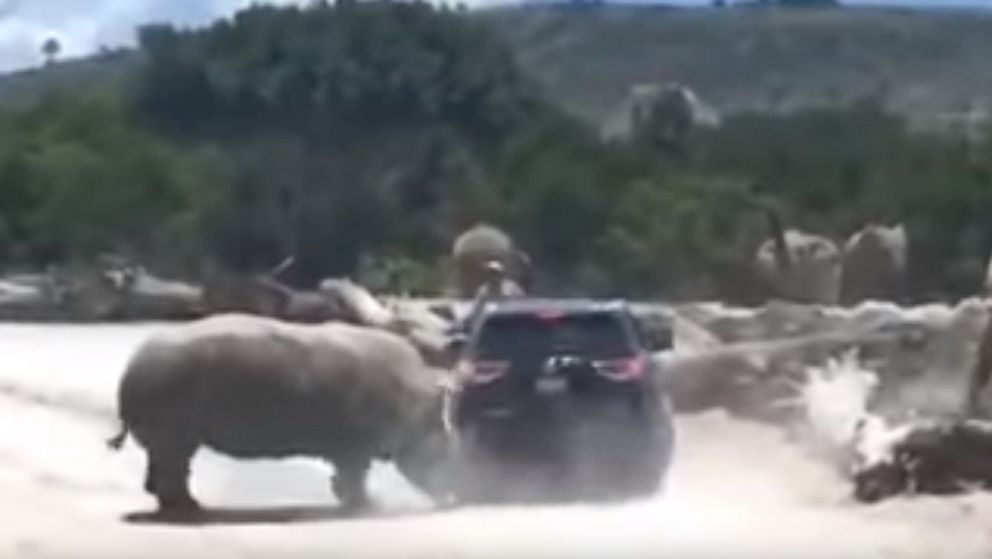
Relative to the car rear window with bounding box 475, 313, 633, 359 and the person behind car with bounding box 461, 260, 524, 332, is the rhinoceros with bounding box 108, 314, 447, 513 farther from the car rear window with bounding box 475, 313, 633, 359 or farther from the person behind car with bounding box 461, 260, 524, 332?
the person behind car with bounding box 461, 260, 524, 332

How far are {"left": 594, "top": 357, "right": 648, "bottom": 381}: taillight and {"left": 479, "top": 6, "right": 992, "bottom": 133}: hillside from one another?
98.3m

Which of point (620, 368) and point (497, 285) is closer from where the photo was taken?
point (620, 368)

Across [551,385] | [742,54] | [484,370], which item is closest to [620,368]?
[551,385]

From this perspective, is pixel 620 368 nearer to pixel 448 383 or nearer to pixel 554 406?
pixel 554 406

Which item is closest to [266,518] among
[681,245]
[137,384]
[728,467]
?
[137,384]

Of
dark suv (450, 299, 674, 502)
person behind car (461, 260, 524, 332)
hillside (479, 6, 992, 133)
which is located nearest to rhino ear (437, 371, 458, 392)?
dark suv (450, 299, 674, 502)

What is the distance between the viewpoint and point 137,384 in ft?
82.4

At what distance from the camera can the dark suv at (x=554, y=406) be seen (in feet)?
85.7

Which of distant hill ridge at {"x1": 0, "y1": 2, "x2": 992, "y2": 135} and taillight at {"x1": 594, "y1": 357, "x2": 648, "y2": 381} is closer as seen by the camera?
taillight at {"x1": 594, "y1": 357, "x2": 648, "y2": 381}

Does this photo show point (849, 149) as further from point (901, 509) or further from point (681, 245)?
point (901, 509)

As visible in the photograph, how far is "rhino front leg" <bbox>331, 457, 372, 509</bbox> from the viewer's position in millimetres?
25531

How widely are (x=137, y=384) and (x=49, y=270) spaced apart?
56.3 m

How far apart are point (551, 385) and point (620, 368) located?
2.15ft

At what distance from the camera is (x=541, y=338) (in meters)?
26.1
